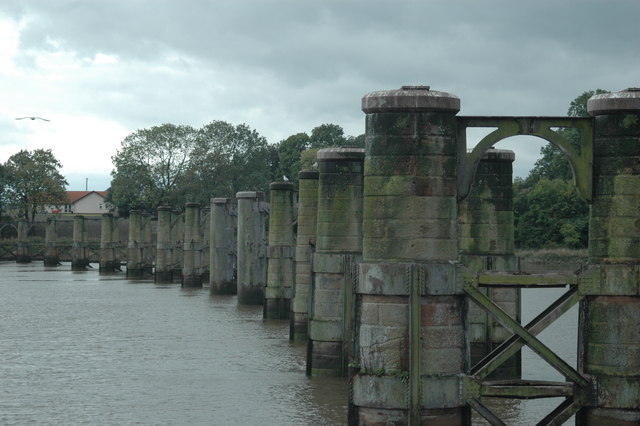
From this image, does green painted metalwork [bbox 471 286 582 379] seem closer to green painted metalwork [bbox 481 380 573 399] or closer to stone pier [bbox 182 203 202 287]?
green painted metalwork [bbox 481 380 573 399]

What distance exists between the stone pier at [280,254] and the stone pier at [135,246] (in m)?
34.6

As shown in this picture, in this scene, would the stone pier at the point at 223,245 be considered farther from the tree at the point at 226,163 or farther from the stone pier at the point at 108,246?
the tree at the point at 226,163

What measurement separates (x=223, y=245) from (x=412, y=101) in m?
35.2

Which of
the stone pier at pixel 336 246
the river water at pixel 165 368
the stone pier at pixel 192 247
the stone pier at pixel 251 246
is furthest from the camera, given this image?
the stone pier at pixel 192 247

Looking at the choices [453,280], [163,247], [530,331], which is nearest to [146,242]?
[163,247]

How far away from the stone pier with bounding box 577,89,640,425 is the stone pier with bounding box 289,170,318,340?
13192 mm

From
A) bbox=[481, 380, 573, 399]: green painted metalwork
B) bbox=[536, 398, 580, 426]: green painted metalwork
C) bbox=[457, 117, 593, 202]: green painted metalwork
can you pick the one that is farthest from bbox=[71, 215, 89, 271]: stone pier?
bbox=[481, 380, 573, 399]: green painted metalwork

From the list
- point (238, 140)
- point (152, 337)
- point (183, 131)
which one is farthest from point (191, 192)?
point (152, 337)

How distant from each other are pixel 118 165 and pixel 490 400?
89244 millimetres

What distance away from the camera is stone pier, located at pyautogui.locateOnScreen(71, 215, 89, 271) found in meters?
83.0

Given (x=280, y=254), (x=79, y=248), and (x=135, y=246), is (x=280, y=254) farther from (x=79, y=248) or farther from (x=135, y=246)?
(x=79, y=248)

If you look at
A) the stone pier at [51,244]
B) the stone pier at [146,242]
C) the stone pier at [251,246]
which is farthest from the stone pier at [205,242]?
the stone pier at [51,244]

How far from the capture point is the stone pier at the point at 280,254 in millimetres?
37625

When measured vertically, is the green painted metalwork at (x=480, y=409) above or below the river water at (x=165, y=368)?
above
